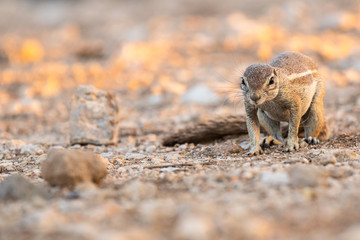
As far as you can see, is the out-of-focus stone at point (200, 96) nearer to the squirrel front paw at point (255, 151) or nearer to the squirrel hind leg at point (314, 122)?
the squirrel hind leg at point (314, 122)

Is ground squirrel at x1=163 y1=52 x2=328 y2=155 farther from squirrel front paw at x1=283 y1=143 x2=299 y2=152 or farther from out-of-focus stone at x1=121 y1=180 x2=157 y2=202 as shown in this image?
out-of-focus stone at x1=121 y1=180 x2=157 y2=202

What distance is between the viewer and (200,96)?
903 cm

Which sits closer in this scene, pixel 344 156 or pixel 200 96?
pixel 344 156

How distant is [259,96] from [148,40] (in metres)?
7.49

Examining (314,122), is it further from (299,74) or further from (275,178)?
(275,178)

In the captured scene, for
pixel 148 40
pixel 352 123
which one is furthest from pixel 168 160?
pixel 148 40

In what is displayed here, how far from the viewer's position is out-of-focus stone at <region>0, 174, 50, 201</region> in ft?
11.2

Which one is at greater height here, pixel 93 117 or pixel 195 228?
pixel 93 117

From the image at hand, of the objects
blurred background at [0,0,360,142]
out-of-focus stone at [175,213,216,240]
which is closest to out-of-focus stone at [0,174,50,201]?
out-of-focus stone at [175,213,216,240]

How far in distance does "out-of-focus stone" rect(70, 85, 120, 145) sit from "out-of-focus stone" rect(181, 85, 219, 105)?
2.54 metres

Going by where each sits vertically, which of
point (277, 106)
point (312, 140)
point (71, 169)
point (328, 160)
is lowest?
point (312, 140)

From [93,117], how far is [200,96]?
2.97 meters

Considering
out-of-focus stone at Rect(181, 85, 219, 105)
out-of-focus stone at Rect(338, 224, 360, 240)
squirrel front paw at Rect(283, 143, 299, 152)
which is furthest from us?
out-of-focus stone at Rect(181, 85, 219, 105)

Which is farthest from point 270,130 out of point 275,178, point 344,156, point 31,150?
point 31,150
